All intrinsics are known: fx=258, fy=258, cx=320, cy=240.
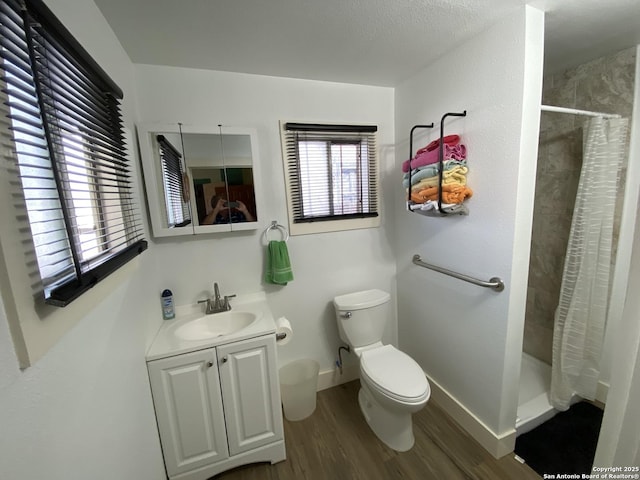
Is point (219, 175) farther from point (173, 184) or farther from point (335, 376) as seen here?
point (335, 376)

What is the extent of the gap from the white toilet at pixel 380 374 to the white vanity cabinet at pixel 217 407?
58 cm

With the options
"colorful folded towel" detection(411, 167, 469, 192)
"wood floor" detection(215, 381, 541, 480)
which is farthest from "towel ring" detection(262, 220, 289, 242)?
"wood floor" detection(215, 381, 541, 480)

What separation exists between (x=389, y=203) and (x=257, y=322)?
1310mm

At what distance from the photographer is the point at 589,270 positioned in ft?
4.99

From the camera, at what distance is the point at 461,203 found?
1401 mm

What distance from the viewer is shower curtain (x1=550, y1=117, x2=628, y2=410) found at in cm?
144

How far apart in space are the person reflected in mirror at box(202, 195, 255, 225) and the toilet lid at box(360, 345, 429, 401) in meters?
1.17

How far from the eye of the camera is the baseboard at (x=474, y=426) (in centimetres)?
143

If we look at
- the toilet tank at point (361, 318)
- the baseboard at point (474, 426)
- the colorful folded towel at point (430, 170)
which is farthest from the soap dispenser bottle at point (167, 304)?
the baseboard at point (474, 426)

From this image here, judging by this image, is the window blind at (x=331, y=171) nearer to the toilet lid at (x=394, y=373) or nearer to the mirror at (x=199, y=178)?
the mirror at (x=199, y=178)

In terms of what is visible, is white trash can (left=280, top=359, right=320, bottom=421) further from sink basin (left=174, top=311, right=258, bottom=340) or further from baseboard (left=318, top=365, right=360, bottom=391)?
sink basin (left=174, top=311, right=258, bottom=340)

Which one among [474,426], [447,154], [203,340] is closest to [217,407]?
[203,340]

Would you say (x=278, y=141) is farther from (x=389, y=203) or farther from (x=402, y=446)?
(x=402, y=446)

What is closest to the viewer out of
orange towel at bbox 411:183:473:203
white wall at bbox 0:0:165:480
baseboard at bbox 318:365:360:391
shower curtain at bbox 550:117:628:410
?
white wall at bbox 0:0:165:480
